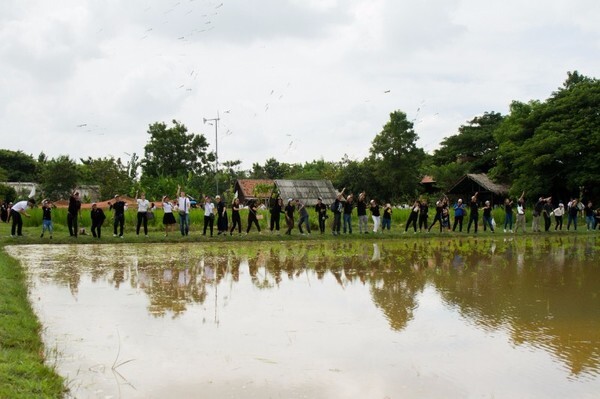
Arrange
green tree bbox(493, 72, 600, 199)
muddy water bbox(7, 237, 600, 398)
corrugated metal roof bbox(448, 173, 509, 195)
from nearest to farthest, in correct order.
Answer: muddy water bbox(7, 237, 600, 398), green tree bbox(493, 72, 600, 199), corrugated metal roof bbox(448, 173, 509, 195)

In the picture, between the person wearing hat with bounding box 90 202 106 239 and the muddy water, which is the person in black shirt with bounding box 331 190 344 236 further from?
the muddy water

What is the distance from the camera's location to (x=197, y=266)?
40.0 feet

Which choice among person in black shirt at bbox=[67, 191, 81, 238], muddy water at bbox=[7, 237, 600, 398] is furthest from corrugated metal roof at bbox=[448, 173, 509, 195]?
person in black shirt at bbox=[67, 191, 81, 238]

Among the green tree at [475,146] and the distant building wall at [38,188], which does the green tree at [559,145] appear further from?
the distant building wall at [38,188]

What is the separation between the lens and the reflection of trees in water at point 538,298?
6012mm

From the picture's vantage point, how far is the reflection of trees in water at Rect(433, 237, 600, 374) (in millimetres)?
6012

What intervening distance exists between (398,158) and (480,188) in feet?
55.1

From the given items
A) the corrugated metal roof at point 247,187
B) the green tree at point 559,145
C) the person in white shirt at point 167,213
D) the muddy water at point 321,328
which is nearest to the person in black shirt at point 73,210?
the person in white shirt at point 167,213

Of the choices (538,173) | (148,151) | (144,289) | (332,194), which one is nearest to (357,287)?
(144,289)

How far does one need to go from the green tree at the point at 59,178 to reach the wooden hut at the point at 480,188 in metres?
33.1

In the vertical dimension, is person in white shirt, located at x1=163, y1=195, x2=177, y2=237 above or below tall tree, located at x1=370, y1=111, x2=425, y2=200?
below

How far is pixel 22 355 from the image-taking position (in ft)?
17.0

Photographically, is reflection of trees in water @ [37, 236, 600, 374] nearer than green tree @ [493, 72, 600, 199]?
Yes

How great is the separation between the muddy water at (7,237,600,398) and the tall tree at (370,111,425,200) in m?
50.3
